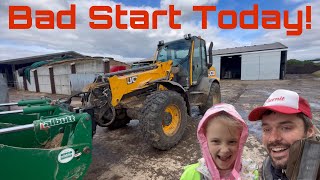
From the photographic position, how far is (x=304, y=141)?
0.78 meters

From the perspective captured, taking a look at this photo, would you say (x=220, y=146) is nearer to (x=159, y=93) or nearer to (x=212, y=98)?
(x=159, y=93)

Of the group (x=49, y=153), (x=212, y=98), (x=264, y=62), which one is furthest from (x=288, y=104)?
(x=264, y=62)

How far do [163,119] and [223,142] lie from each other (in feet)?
8.38

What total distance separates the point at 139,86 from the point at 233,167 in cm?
319

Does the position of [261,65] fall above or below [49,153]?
above

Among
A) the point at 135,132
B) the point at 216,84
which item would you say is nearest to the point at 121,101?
the point at 135,132

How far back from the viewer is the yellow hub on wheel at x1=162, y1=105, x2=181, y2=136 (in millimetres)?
3893

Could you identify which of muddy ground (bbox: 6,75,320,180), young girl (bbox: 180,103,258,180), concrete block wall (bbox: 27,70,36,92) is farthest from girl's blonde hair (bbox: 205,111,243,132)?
concrete block wall (bbox: 27,70,36,92)

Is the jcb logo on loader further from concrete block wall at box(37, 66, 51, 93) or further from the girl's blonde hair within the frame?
concrete block wall at box(37, 66, 51, 93)

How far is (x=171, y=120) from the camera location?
159 inches

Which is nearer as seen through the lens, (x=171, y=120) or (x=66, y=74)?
(x=171, y=120)

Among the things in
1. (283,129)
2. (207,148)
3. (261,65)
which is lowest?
(207,148)

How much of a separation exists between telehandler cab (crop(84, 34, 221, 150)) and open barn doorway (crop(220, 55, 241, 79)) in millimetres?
23514

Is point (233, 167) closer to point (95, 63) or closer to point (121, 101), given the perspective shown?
point (121, 101)
